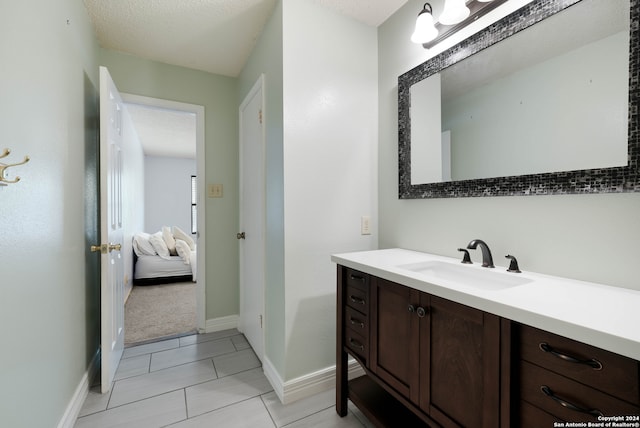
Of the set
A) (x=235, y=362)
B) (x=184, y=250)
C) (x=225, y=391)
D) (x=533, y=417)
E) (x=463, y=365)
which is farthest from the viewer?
(x=184, y=250)

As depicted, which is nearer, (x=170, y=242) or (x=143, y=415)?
(x=143, y=415)

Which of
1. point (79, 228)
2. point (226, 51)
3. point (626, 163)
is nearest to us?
point (626, 163)

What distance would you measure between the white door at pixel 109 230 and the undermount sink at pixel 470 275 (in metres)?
1.82

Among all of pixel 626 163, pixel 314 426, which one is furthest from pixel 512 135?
pixel 314 426

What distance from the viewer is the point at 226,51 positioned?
7.82ft

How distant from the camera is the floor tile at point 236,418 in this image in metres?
1.52

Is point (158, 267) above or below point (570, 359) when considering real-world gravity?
below

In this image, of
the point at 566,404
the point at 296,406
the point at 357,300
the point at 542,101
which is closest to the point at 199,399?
the point at 296,406

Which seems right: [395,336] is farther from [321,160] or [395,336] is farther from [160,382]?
[160,382]

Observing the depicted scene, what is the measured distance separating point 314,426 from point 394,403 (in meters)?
0.45

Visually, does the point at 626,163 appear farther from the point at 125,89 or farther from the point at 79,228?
the point at 125,89

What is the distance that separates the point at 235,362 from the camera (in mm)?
2174

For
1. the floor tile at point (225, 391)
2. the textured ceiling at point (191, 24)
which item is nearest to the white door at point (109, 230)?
the textured ceiling at point (191, 24)

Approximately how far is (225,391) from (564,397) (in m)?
1.79
